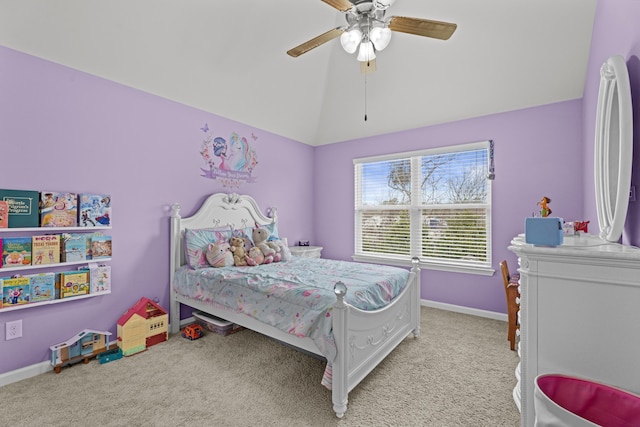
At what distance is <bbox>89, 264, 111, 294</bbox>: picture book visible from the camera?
8.12 ft

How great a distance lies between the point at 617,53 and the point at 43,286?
4182 millimetres

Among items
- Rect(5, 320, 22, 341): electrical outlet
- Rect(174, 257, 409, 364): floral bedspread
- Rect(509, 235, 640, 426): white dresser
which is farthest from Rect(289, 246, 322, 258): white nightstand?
Rect(509, 235, 640, 426): white dresser

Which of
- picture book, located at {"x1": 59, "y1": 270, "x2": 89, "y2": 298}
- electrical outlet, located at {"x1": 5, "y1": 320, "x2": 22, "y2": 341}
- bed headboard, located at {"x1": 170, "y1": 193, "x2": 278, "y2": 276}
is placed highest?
bed headboard, located at {"x1": 170, "y1": 193, "x2": 278, "y2": 276}

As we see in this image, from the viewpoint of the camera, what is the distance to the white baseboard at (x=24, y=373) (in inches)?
82.6

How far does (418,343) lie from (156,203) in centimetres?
296

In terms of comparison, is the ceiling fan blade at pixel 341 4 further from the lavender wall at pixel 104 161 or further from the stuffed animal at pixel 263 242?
the stuffed animal at pixel 263 242

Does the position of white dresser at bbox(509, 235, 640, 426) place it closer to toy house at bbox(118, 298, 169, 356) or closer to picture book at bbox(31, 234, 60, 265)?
toy house at bbox(118, 298, 169, 356)

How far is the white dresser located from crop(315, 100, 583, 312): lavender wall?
7.31 ft

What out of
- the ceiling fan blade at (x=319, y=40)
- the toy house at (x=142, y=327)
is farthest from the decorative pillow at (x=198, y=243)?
the ceiling fan blade at (x=319, y=40)

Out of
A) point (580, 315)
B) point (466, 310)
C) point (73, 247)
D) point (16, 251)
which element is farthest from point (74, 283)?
point (466, 310)

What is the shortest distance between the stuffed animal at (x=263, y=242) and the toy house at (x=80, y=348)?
5.08ft

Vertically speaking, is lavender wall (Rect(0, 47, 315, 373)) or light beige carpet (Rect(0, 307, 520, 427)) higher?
lavender wall (Rect(0, 47, 315, 373))

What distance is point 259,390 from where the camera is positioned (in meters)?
2.02

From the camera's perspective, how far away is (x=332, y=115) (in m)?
4.37
